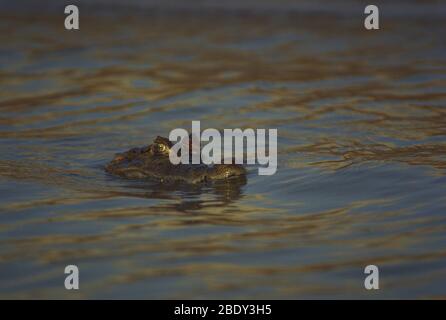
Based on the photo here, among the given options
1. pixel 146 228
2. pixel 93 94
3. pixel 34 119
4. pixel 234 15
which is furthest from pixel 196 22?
pixel 146 228

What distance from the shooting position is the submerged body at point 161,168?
343 inches

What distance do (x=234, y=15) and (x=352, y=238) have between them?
40.2 ft

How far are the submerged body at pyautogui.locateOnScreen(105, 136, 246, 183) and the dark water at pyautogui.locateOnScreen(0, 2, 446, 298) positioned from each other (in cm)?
12

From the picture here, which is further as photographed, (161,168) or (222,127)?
(222,127)

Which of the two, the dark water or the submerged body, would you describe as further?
the submerged body

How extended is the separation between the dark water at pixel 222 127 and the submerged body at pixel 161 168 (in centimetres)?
12

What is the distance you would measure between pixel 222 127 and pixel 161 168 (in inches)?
116

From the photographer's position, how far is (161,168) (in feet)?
29.0

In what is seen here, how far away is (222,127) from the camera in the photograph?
38.4 feet

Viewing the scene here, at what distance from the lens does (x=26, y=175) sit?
368 inches

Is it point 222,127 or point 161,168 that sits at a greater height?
point 222,127

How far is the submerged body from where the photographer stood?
8.70 m

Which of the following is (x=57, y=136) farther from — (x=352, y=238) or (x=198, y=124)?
(x=352, y=238)
